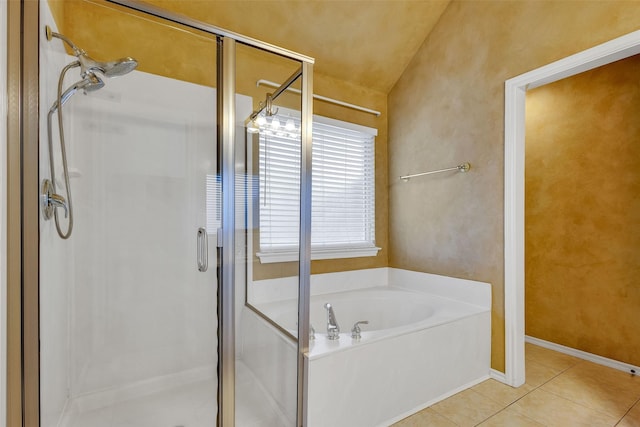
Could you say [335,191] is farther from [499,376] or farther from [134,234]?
[499,376]

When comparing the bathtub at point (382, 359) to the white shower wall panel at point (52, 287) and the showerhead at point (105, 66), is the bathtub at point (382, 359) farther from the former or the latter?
the showerhead at point (105, 66)

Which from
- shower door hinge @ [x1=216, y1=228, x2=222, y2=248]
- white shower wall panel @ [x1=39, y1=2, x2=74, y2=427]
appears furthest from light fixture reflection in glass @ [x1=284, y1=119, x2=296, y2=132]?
white shower wall panel @ [x1=39, y1=2, x2=74, y2=427]

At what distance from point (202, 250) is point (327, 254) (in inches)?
48.3

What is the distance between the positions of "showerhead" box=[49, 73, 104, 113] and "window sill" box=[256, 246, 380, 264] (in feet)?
3.86

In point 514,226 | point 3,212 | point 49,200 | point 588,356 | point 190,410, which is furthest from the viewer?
point 588,356

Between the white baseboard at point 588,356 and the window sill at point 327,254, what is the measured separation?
167 centimetres

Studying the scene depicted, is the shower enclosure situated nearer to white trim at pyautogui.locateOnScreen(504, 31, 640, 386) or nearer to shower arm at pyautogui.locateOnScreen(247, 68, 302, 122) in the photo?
shower arm at pyautogui.locateOnScreen(247, 68, 302, 122)

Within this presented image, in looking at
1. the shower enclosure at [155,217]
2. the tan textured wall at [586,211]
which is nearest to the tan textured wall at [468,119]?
the tan textured wall at [586,211]

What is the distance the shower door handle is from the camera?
171cm

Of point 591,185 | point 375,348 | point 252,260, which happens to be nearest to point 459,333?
point 375,348

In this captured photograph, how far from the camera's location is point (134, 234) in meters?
1.81

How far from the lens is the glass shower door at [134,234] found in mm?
1506

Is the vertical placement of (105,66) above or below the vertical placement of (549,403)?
above

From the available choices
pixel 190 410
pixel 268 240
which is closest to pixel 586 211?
pixel 268 240
